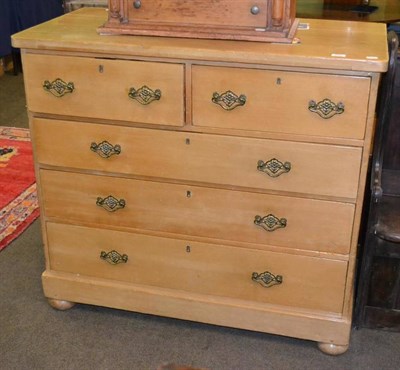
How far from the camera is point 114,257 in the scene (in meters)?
2.18

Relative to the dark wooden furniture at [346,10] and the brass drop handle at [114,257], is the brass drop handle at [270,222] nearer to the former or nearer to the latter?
the brass drop handle at [114,257]

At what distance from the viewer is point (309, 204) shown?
6.31ft

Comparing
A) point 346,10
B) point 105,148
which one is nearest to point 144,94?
point 105,148

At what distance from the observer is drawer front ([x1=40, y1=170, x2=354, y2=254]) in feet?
6.36

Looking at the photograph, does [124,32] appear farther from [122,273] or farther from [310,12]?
[310,12]

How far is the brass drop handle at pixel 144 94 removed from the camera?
6.15 feet

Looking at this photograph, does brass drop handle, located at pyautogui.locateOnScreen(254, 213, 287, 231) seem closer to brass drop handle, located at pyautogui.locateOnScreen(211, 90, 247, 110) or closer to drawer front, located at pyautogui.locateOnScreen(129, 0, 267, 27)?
brass drop handle, located at pyautogui.locateOnScreen(211, 90, 247, 110)

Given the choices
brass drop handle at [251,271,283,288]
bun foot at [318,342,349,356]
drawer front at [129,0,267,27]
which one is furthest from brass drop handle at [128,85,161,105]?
bun foot at [318,342,349,356]

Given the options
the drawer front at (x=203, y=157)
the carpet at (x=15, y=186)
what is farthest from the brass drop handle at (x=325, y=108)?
the carpet at (x=15, y=186)

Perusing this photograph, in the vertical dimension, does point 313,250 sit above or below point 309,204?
below

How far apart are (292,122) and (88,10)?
38.5 inches

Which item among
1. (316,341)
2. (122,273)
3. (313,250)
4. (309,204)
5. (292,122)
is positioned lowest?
(316,341)

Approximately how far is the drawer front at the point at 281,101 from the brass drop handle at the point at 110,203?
0.42 metres

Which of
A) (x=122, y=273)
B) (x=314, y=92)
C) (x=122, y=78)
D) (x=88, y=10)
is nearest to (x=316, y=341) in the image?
(x=122, y=273)
